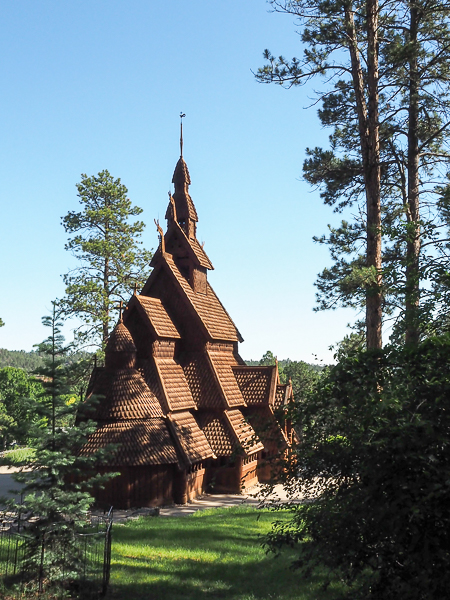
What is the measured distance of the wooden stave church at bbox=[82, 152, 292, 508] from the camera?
2208cm

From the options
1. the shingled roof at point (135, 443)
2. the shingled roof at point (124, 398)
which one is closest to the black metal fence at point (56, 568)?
the shingled roof at point (135, 443)

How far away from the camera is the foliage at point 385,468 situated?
5.89m

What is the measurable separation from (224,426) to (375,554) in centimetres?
1937

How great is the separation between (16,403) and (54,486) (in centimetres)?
4444

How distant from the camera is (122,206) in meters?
38.0

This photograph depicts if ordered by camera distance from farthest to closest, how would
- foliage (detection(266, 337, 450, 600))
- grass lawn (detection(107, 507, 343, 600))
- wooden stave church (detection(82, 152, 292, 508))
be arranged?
wooden stave church (detection(82, 152, 292, 508))
grass lawn (detection(107, 507, 343, 600))
foliage (detection(266, 337, 450, 600))

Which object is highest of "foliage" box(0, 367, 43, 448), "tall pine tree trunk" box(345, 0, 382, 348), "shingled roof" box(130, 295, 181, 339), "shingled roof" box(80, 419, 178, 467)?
"tall pine tree trunk" box(345, 0, 382, 348)

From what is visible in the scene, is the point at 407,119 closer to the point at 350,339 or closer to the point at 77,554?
the point at 350,339

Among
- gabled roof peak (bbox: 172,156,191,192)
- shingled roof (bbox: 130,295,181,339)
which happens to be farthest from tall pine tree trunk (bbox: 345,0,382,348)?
gabled roof peak (bbox: 172,156,191,192)

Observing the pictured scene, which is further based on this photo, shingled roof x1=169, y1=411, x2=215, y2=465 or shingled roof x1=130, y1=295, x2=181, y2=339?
shingled roof x1=130, y1=295, x2=181, y2=339

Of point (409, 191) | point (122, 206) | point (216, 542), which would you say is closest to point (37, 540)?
point (216, 542)

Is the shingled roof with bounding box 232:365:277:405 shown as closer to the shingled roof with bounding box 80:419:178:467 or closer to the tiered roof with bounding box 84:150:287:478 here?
the tiered roof with bounding box 84:150:287:478

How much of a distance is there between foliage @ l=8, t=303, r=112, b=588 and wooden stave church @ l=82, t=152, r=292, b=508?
8181 mm

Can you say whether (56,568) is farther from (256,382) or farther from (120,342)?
(256,382)
